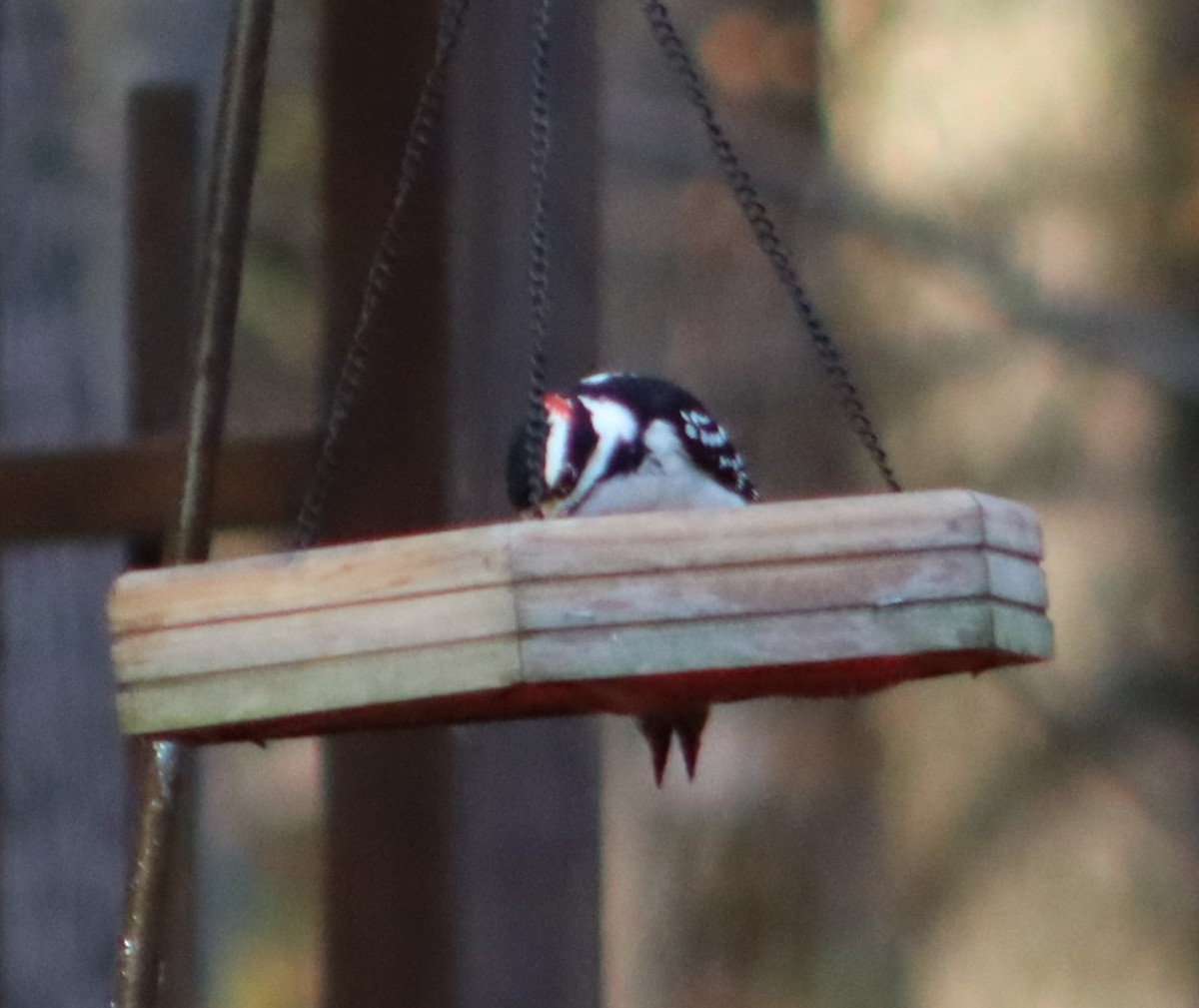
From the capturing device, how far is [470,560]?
1.02 m

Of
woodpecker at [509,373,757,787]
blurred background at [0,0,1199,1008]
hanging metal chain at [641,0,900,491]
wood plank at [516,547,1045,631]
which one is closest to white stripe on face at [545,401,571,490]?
woodpecker at [509,373,757,787]

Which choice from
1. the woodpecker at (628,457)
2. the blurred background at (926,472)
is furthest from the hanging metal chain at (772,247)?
the blurred background at (926,472)

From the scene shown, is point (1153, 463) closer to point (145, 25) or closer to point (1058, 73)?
point (1058, 73)

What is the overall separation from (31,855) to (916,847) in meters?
2.38

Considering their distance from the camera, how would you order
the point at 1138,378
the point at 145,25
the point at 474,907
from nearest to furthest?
the point at 474,907 → the point at 145,25 → the point at 1138,378

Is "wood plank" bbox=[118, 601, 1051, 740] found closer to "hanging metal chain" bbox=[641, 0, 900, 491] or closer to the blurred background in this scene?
"hanging metal chain" bbox=[641, 0, 900, 491]

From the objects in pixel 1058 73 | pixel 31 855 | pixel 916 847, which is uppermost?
pixel 1058 73

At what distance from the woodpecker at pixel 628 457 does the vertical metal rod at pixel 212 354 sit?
0.77 feet

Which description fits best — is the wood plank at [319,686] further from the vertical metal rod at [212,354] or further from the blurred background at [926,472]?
the blurred background at [926,472]

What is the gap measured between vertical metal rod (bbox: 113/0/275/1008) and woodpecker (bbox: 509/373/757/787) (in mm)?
234

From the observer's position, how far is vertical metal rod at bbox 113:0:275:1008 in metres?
1.35

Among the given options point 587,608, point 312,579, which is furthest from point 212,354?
point 587,608

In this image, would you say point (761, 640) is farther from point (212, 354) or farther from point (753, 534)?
point (212, 354)

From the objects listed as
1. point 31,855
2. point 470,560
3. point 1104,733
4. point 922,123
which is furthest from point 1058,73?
point 470,560
